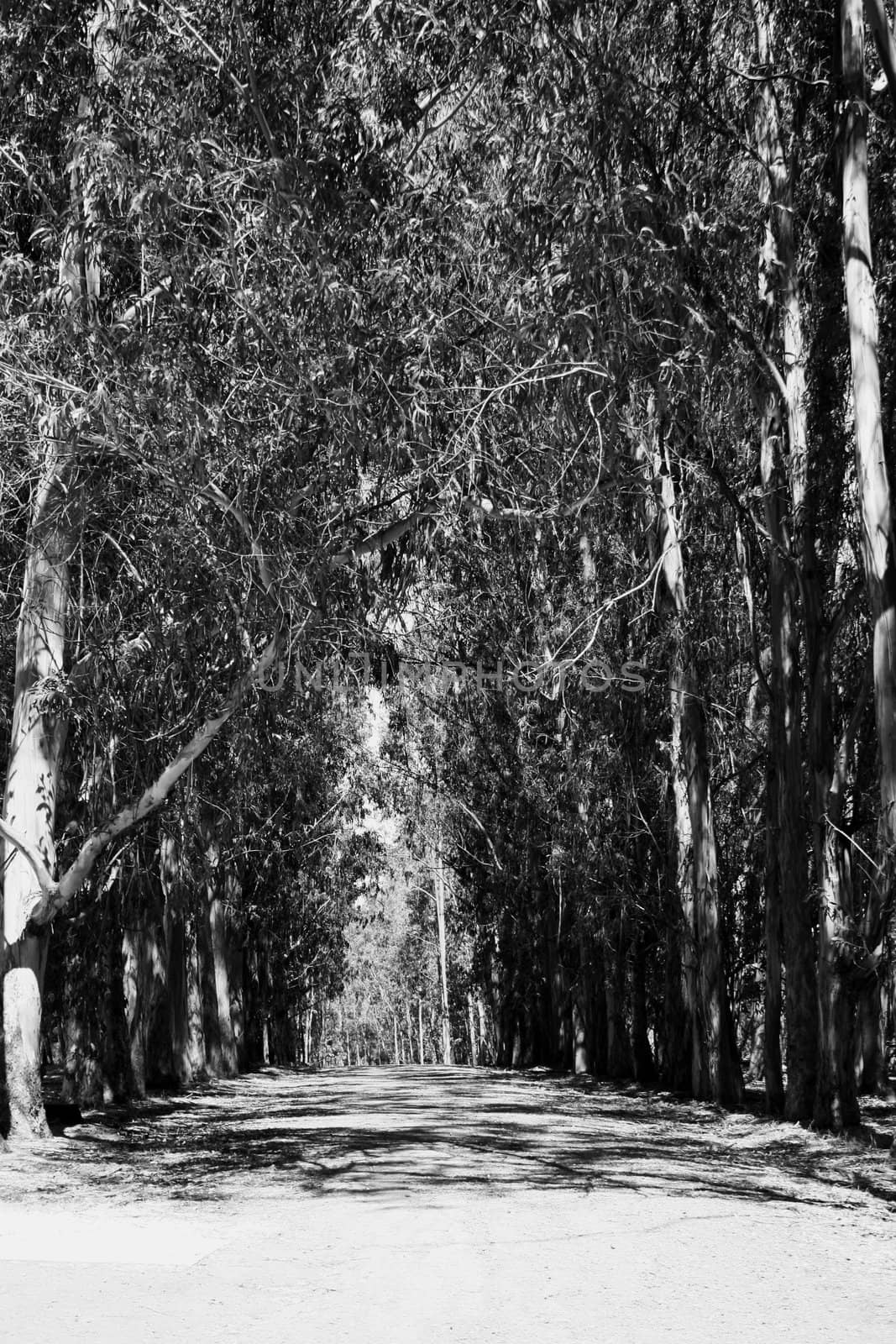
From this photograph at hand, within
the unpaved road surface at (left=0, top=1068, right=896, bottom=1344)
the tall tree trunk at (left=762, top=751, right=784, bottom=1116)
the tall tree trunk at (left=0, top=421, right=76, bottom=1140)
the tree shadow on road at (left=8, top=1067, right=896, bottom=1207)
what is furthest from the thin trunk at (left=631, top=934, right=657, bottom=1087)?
the tall tree trunk at (left=0, top=421, right=76, bottom=1140)

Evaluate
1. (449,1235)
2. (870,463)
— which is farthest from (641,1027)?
(449,1235)

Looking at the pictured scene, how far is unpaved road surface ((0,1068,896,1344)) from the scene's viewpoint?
5.74 meters

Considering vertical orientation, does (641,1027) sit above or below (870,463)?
below

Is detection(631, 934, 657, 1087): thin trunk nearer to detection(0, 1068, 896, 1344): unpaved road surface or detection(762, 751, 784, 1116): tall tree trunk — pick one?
detection(762, 751, 784, 1116): tall tree trunk

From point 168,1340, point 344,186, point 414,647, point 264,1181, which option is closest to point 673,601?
point 414,647

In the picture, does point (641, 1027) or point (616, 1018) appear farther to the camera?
point (616, 1018)

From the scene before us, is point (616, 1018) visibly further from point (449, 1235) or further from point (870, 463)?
point (449, 1235)

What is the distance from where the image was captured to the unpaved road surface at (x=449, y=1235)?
5.74 meters

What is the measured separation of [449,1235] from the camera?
7926 mm

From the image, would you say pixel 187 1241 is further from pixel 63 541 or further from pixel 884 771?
pixel 63 541

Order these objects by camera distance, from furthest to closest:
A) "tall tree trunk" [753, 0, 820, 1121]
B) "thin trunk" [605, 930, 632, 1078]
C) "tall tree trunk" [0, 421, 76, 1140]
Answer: "thin trunk" [605, 930, 632, 1078], "tall tree trunk" [753, 0, 820, 1121], "tall tree trunk" [0, 421, 76, 1140]

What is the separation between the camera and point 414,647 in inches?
553

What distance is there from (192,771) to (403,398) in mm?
5066

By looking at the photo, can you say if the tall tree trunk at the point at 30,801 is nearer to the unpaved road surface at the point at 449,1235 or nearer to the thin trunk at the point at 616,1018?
the unpaved road surface at the point at 449,1235
